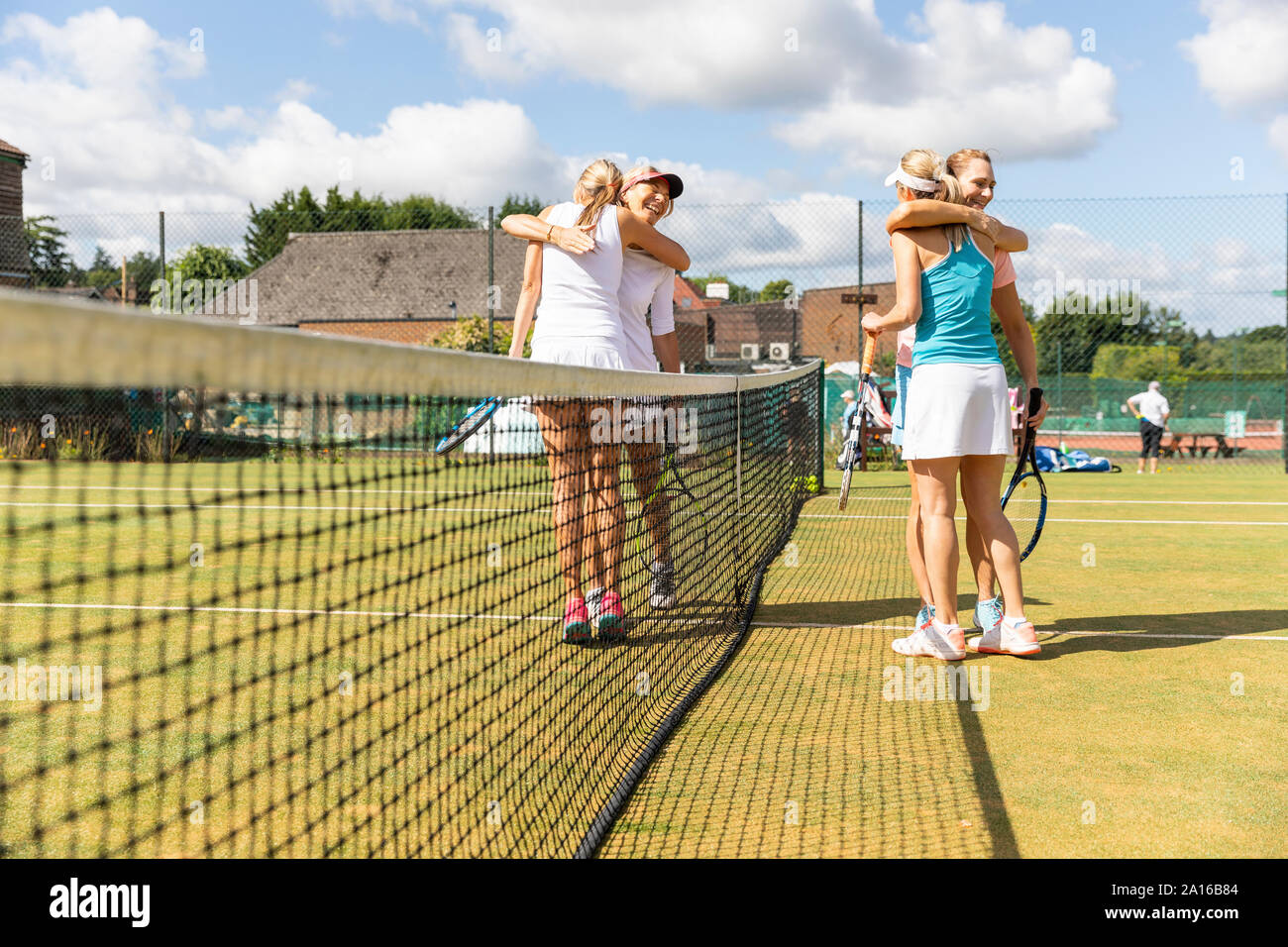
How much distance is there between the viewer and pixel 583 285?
476 centimetres

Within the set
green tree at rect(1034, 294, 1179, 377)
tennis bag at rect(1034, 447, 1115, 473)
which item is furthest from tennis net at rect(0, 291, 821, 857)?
green tree at rect(1034, 294, 1179, 377)

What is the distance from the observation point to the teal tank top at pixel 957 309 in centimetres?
445

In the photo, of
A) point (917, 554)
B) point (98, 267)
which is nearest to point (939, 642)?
point (917, 554)

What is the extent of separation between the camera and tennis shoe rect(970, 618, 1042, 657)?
4625 millimetres

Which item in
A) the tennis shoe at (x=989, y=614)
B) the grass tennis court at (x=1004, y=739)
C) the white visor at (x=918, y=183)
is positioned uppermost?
the white visor at (x=918, y=183)

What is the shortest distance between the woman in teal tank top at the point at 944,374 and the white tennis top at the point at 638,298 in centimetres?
106

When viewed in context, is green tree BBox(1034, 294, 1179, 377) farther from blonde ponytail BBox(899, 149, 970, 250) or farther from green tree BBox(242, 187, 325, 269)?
green tree BBox(242, 187, 325, 269)

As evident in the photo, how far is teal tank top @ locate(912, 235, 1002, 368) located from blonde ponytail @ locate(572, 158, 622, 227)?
1300 mm

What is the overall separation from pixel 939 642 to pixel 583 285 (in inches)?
79.4

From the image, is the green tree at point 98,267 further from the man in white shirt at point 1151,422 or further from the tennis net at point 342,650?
the man in white shirt at point 1151,422

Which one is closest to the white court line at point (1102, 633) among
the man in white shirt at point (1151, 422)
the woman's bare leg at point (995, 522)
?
the woman's bare leg at point (995, 522)

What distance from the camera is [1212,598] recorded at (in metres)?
6.09
